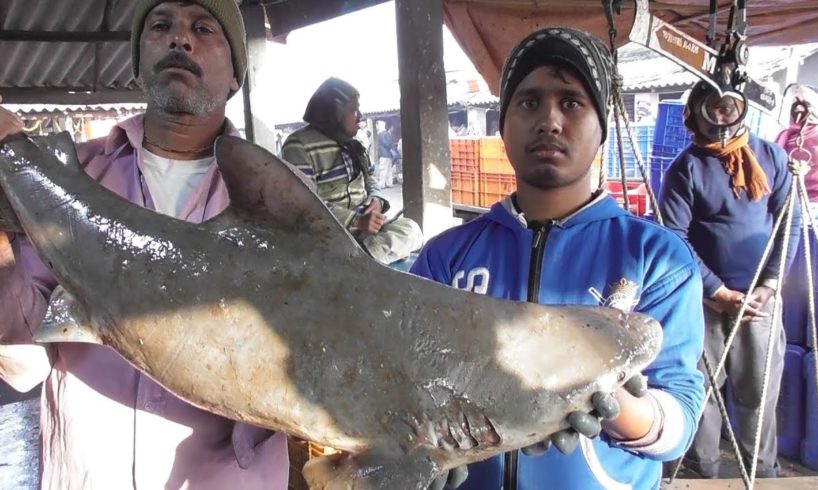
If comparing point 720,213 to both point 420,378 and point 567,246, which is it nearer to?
point 567,246

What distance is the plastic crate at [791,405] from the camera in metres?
4.38

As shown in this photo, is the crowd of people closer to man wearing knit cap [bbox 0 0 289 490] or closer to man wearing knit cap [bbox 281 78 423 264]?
man wearing knit cap [bbox 0 0 289 490]

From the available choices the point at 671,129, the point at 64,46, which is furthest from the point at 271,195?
the point at 671,129

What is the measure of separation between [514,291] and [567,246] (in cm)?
19

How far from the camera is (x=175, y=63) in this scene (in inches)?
63.7

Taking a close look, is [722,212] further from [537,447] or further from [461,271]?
[537,447]

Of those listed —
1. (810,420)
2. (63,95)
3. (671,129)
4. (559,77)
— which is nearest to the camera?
(559,77)

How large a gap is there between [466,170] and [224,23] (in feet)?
40.5

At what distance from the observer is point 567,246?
1.52 m

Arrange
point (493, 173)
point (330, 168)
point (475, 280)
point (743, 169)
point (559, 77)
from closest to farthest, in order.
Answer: point (559, 77)
point (475, 280)
point (743, 169)
point (330, 168)
point (493, 173)

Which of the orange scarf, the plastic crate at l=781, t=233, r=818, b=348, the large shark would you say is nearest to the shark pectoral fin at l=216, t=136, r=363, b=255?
the large shark

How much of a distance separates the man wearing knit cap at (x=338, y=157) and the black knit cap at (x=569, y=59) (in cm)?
235

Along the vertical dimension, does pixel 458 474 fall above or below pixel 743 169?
below

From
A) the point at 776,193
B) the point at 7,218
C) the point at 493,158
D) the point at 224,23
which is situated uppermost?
the point at 224,23
